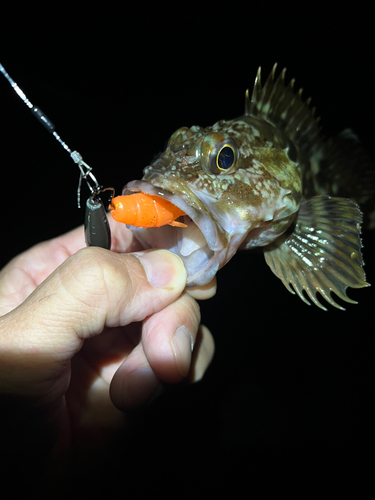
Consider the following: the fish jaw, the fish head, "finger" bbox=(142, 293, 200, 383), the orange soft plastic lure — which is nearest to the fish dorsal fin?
the fish head

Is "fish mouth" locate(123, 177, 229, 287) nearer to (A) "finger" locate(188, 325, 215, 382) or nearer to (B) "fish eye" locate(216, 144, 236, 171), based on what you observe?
(B) "fish eye" locate(216, 144, 236, 171)

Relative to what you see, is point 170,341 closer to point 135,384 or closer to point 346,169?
point 135,384

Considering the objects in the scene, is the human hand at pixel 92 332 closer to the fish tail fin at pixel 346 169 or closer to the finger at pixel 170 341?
the finger at pixel 170 341

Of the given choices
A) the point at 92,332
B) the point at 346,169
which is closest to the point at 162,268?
the point at 92,332

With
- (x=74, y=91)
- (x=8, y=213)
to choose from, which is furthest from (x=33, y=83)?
(x=8, y=213)

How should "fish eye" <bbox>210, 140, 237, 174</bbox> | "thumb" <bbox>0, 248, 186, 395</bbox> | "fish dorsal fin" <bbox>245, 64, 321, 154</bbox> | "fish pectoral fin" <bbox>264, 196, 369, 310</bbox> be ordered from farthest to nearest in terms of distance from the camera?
"fish dorsal fin" <bbox>245, 64, 321, 154</bbox>, "fish pectoral fin" <bbox>264, 196, 369, 310</bbox>, "fish eye" <bbox>210, 140, 237, 174</bbox>, "thumb" <bbox>0, 248, 186, 395</bbox>
